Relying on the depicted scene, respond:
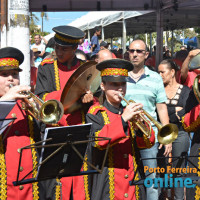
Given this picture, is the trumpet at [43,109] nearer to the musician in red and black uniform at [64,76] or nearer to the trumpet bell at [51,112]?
the trumpet bell at [51,112]

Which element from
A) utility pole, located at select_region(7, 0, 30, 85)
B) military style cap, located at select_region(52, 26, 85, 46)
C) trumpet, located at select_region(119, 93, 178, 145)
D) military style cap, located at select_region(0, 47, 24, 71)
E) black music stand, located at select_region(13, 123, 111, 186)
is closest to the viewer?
black music stand, located at select_region(13, 123, 111, 186)

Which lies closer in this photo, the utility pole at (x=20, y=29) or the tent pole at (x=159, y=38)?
the utility pole at (x=20, y=29)

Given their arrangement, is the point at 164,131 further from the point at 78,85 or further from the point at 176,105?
the point at 176,105

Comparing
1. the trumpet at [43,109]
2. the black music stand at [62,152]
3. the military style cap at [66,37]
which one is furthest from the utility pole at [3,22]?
the black music stand at [62,152]

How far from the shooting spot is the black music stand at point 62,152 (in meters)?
2.96

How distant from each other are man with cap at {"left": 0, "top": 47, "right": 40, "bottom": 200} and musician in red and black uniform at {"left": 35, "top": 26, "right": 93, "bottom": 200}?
0.60m

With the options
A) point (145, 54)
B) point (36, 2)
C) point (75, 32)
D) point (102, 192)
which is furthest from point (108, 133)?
point (36, 2)

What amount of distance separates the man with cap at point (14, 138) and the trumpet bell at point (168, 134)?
1064 mm

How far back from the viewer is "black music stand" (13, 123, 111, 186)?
2.96 meters

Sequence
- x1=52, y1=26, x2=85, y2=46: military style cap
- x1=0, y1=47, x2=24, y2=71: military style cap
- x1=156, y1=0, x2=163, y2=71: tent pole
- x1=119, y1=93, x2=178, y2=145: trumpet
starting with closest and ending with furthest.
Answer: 1. x1=0, y1=47, x2=24, y2=71: military style cap
2. x1=119, y1=93, x2=178, y2=145: trumpet
3. x1=52, y1=26, x2=85, y2=46: military style cap
4. x1=156, y1=0, x2=163, y2=71: tent pole

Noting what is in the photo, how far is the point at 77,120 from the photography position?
13.5ft

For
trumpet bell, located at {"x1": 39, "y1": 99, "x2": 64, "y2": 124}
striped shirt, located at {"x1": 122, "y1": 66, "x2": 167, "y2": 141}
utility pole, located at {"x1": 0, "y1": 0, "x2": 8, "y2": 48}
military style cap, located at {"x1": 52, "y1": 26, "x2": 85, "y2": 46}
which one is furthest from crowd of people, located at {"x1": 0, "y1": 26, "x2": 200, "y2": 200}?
utility pole, located at {"x1": 0, "y1": 0, "x2": 8, "y2": 48}

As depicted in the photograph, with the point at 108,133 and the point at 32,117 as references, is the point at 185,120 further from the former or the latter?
the point at 32,117

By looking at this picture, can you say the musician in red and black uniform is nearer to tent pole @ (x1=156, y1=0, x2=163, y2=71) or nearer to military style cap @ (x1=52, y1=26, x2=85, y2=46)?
military style cap @ (x1=52, y1=26, x2=85, y2=46)
